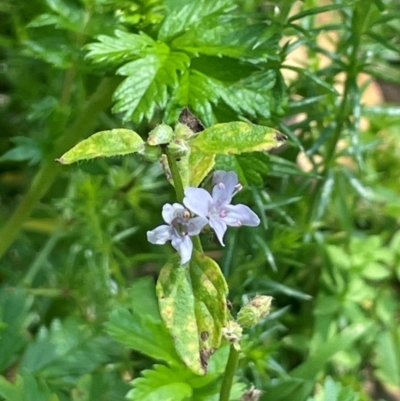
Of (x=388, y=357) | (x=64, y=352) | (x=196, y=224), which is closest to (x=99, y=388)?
(x=64, y=352)

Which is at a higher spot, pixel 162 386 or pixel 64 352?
pixel 162 386

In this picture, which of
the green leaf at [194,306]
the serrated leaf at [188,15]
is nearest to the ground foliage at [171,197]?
the serrated leaf at [188,15]

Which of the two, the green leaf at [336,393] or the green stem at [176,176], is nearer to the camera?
the green stem at [176,176]

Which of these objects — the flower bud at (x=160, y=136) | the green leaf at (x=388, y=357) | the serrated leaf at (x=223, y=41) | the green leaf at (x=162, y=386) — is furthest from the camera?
the green leaf at (x=388, y=357)

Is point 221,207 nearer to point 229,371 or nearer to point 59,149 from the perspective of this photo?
point 229,371

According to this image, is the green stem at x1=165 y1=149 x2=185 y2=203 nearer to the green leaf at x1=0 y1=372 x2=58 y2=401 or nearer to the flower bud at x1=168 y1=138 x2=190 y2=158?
the flower bud at x1=168 y1=138 x2=190 y2=158

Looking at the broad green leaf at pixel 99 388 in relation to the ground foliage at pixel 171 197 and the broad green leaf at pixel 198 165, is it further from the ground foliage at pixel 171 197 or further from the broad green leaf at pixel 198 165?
the broad green leaf at pixel 198 165
